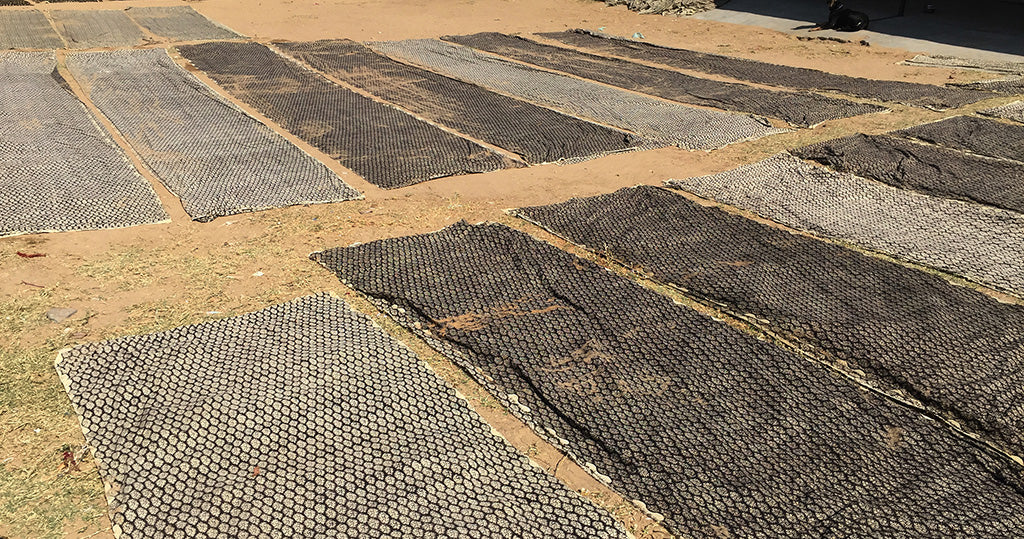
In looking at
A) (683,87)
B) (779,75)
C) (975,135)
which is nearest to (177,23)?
(683,87)

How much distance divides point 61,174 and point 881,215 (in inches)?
192

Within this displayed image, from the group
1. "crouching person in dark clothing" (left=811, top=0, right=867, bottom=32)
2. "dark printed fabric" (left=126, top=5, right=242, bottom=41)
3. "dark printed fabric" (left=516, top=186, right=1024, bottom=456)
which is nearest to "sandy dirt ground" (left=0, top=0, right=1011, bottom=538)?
"dark printed fabric" (left=516, top=186, right=1024, bottom=456)

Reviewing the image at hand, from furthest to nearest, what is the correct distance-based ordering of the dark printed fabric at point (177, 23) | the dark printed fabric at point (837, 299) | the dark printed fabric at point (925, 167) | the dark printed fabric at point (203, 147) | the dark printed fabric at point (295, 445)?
the dark printed fabric at point (177, 23)
the dark printed fabric at point (925, 167)
the dark printed fabric at point (203, 147)
the dark printed fabric at point (837, 299)
the dark printed fabric at point (295, 445)

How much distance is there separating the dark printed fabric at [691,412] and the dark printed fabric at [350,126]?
1.58 m

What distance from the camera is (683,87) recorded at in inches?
284

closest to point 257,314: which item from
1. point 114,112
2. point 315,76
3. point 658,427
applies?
point 658,427

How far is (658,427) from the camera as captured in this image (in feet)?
8.32

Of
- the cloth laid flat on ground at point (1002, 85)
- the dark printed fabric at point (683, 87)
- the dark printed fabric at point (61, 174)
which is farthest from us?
the cloth laid flat on ground at point (1002, 85)

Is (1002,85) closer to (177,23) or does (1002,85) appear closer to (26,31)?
(177,23)

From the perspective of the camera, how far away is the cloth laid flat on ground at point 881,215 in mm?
3836

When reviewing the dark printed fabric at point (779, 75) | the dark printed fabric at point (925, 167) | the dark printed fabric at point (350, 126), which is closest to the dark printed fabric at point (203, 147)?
the dark printed fabric at point (350, 126)

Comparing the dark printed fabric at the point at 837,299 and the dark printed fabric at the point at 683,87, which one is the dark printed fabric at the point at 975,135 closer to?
the dark printed fabric at the point at 683,87

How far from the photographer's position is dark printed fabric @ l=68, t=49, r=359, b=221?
14.7ft

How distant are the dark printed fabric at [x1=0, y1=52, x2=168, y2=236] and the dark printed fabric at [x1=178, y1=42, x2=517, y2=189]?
1.28 meters
